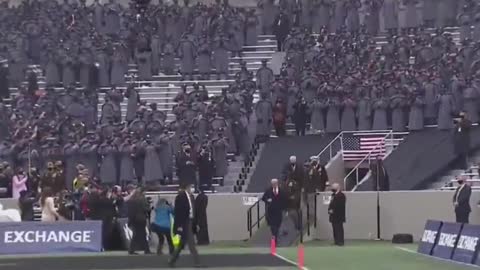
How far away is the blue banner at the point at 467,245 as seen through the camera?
1002 inches

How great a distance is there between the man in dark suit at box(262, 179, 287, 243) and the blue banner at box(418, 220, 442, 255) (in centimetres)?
601

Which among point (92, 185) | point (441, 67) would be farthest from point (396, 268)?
point (441, 67)

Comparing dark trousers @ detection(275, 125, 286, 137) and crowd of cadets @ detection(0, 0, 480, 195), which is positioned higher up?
crowd of cadets @ detection(0, 0, 480, 195)

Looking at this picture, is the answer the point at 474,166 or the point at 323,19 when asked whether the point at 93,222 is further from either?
the point at 323,19

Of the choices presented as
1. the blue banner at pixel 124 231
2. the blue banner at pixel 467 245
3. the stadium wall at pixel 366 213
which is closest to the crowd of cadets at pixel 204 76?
the stadium wall at pixel 366 213

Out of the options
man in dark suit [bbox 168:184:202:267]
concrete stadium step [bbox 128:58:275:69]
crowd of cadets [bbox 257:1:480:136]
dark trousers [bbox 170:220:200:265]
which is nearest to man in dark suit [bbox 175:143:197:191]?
crowd of cadets [bbox 257:1:480:136]

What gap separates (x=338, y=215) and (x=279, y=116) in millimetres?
8041

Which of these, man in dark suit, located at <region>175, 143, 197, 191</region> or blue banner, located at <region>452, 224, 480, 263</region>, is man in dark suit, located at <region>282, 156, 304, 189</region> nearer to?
man in dark suit, located at <region>175, 143, 197, 191</region>

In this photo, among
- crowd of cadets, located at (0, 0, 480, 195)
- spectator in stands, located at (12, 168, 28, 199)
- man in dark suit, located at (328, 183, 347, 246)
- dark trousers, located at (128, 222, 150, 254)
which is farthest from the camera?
crowd of cadets, located at (0, 0, 480, 195)

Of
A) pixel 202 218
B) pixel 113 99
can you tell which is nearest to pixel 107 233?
pixel 202 218

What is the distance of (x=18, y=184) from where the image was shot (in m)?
37.4

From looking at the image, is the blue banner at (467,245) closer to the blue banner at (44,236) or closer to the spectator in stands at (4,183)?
the blue banner at (44,236)

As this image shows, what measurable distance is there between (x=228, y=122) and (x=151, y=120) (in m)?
2.52

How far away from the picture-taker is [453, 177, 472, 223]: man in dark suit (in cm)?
3300
